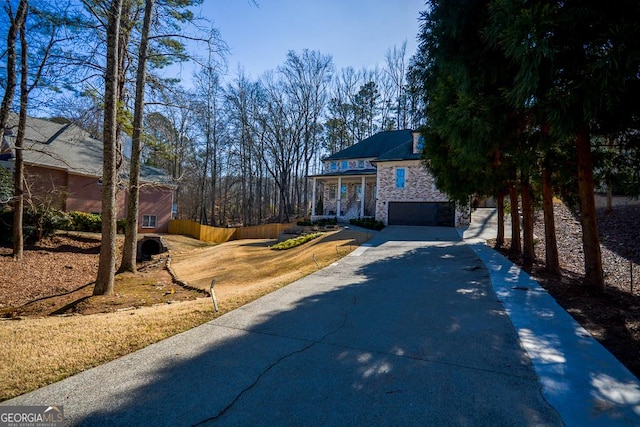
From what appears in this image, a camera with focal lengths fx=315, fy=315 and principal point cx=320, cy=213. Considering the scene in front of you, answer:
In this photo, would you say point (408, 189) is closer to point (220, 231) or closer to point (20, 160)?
point (220, 231)

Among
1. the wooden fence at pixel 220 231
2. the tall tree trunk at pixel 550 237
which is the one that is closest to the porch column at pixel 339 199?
the wooden fence at pixel 220 231

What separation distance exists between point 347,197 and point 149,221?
15230mm

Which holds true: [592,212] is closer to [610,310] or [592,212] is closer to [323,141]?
[610,310]

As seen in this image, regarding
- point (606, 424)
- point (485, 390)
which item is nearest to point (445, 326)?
point (485, 390)

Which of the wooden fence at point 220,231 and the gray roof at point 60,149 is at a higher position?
the gray roof at point 60,149

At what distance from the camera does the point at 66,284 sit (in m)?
9.25

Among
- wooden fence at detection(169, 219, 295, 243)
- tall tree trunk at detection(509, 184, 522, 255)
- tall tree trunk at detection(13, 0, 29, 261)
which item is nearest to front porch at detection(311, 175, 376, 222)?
wooden fence at detection(169, 219, 295, 243)

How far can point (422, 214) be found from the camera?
66.4 ft

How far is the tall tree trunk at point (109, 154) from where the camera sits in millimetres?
7086

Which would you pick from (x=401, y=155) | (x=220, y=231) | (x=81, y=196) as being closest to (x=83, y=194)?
(x=81, y=196)

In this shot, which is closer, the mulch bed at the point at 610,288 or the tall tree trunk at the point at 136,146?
the mulch bed at the point at 610,288

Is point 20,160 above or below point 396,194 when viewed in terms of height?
above

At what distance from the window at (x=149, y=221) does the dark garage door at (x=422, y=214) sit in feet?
58.0

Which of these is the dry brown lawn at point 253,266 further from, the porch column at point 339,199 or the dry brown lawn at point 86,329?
the porch column at point 339,199
